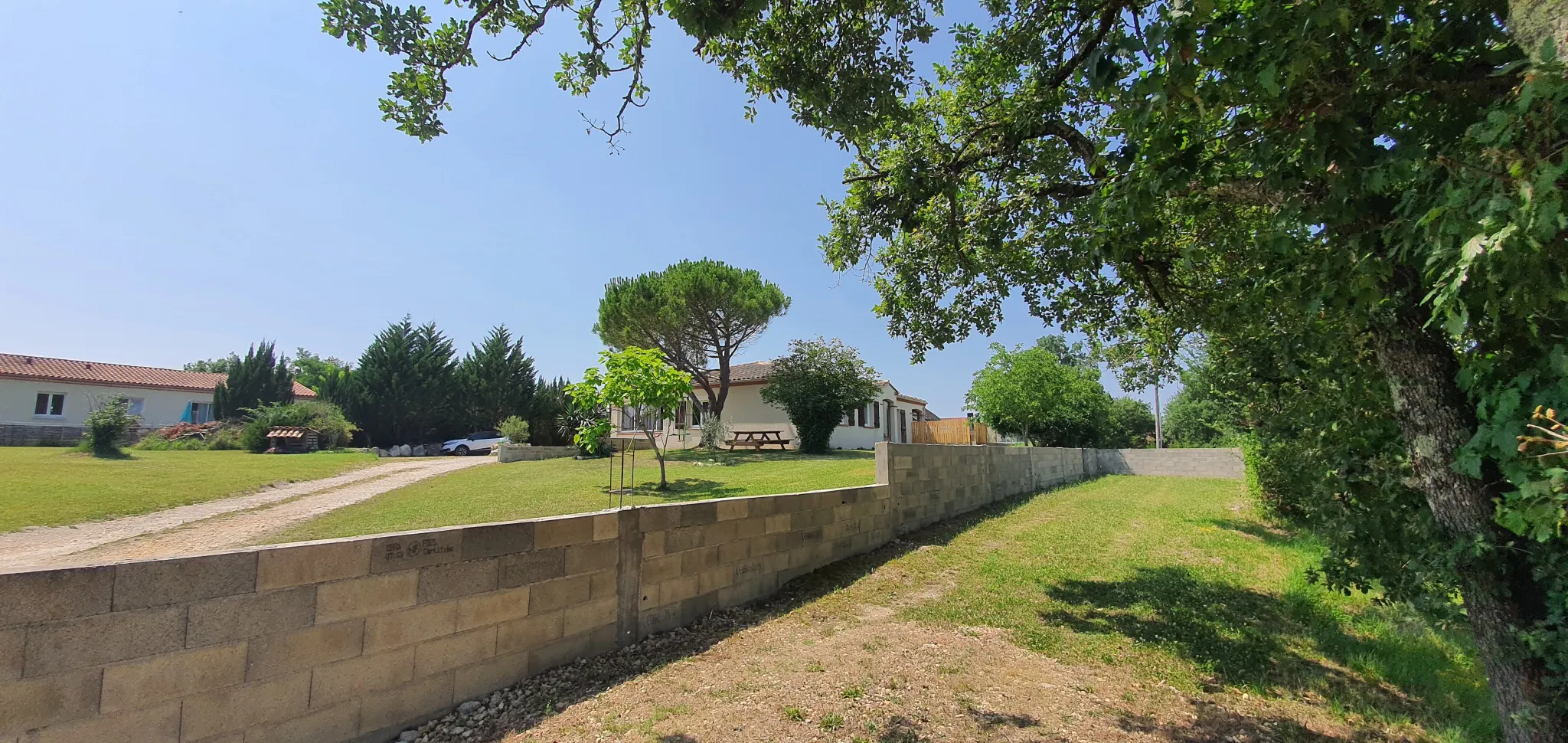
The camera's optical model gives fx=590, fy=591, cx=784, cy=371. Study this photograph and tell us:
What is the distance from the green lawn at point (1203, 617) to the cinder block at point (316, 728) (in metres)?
3.18

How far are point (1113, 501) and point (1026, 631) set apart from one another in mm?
9901

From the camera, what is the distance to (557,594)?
3.94 metres

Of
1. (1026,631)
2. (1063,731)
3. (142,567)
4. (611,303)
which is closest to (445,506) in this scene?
(142,567)

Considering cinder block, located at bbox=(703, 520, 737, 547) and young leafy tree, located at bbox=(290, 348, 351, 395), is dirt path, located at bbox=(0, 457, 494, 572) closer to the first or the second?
cinder block, located at bbox=(703, 520, 737, 547)

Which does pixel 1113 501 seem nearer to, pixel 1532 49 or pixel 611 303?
pixel 1532 49

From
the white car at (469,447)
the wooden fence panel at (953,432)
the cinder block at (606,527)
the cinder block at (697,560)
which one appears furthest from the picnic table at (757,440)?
the cinder block at (606,527)

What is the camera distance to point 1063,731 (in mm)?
3100

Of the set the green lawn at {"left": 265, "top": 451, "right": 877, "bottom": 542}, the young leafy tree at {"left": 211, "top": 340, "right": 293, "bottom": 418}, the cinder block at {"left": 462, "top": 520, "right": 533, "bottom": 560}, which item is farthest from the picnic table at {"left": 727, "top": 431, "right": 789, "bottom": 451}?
the young leafy tree at {"left": 211, "top": 340, "right": 293, "bottom": 418}

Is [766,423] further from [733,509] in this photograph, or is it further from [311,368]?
[311,368]

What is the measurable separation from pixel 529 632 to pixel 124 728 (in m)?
1.75

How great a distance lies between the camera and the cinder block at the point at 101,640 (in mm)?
2232

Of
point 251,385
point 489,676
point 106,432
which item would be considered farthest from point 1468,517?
point 251,385

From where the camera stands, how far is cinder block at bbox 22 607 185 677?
2.23 m

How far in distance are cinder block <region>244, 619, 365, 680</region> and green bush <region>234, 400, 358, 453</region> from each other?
25973 millimetres
